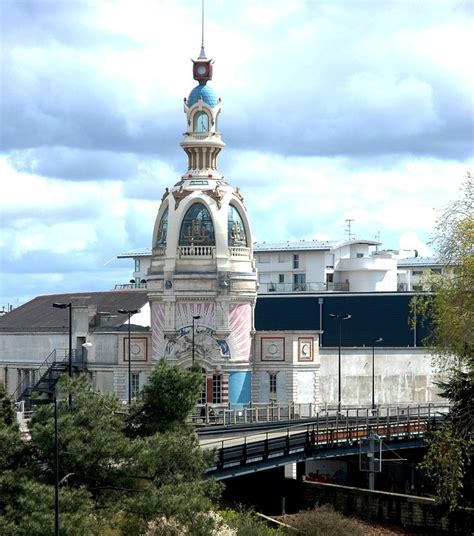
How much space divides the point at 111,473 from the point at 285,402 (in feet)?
139

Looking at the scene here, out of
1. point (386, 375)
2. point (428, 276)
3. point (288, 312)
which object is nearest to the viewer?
point (428, 276)

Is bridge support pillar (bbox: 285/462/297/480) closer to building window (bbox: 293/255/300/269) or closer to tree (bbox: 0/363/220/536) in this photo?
tree (bbox: 0/363/220/536)

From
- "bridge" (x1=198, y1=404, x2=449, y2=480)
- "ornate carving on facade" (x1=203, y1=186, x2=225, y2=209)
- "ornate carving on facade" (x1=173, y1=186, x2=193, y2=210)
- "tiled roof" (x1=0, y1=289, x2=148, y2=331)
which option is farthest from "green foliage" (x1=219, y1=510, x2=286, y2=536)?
"tiled roof" (x1=0, y1=289, x2=148, y2=331)

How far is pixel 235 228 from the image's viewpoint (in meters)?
94.4

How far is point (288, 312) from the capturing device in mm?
122688

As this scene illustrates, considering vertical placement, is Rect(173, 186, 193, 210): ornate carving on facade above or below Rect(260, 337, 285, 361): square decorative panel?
above

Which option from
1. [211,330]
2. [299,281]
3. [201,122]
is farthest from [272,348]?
[299,281]

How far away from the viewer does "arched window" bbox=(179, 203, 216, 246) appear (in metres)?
93.2

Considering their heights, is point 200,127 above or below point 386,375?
above

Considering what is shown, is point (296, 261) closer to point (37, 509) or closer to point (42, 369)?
point (42, 369)

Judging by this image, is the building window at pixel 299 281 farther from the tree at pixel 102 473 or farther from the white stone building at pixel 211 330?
A: the tree at pixel 102 473

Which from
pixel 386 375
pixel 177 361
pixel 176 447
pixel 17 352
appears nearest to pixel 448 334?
pixel 176 447

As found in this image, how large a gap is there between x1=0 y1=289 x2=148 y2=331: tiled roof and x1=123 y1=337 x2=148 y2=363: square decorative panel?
14.7ft

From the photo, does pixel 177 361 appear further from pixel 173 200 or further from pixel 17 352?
pixel 17 352
